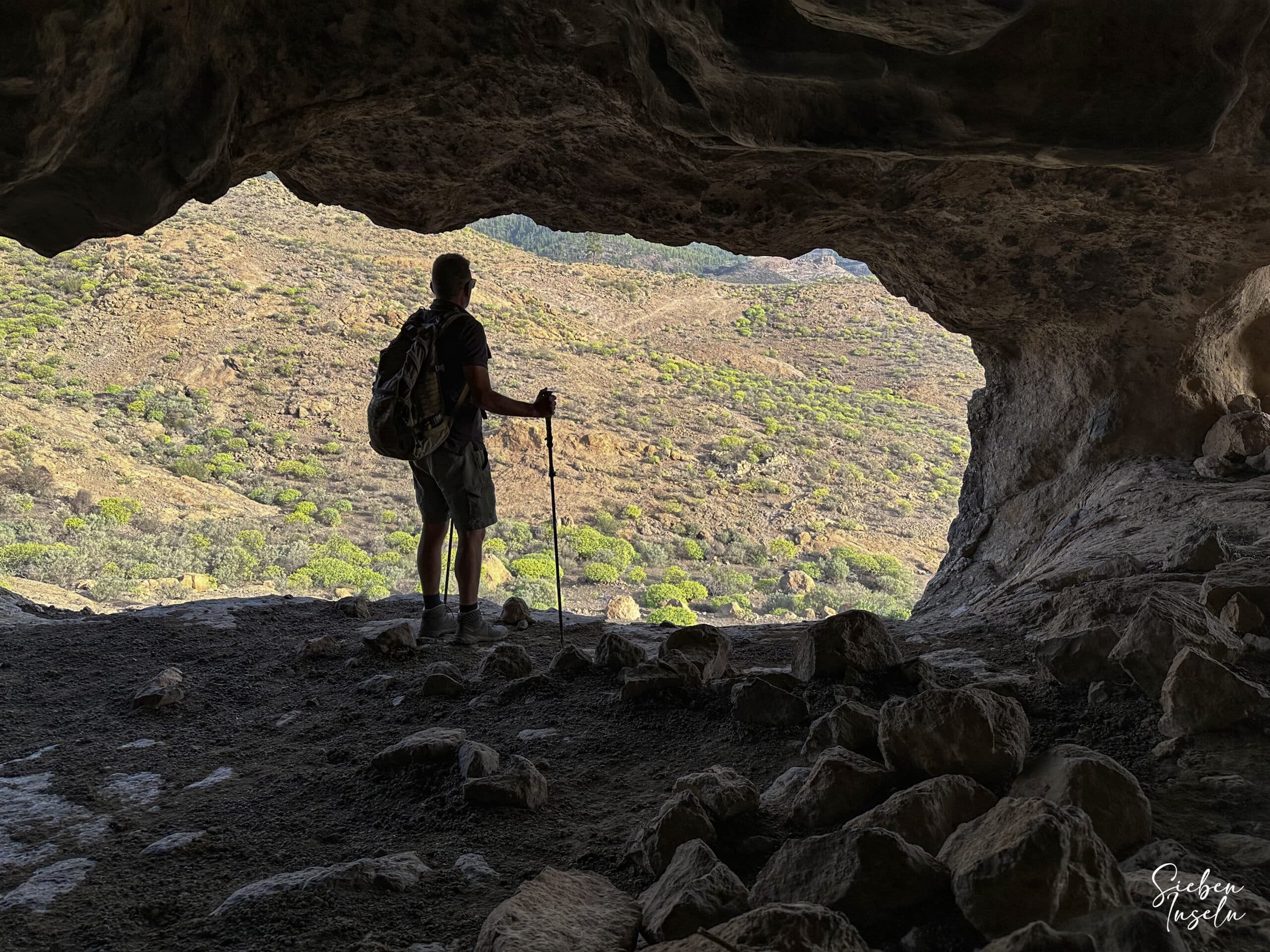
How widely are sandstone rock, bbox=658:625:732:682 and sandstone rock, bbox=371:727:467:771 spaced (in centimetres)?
96

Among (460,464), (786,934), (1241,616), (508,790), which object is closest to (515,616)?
(460,464)

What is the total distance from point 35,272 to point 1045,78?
38416 mm

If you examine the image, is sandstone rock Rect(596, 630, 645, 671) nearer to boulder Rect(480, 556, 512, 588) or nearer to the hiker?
the hiker

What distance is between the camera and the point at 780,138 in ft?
9.45

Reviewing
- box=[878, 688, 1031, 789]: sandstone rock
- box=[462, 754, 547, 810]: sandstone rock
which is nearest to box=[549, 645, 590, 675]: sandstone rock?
box=[462, 754, 547, 810]: sandstone rock

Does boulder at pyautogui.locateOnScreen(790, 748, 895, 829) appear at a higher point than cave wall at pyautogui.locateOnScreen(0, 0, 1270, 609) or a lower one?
lower

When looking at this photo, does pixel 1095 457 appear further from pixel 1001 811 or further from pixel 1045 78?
pixel 1001 811

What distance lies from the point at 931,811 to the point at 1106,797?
35cm

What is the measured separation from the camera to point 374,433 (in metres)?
4.52

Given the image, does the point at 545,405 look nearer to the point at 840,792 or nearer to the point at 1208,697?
the point at 840,792

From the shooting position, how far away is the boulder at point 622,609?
16.6 meters

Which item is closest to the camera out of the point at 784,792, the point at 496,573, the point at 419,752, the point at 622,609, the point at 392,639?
the point at 784,792

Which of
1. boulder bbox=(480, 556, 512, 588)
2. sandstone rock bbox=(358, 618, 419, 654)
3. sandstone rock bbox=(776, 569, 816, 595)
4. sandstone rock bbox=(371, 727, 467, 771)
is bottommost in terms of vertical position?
sandstone rock bbox=(776, 569, 816, 595)

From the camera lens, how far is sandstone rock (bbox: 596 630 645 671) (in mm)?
3592
